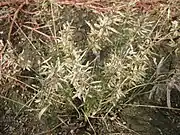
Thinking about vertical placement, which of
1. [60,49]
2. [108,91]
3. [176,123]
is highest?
[60,49]

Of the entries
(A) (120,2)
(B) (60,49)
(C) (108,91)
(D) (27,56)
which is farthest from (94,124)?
(A) (120,2)

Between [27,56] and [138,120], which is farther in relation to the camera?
[27,56]

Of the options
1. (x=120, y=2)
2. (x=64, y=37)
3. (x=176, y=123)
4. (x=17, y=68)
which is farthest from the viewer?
(x=120, y=2)

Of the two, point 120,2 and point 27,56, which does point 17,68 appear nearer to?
point 27,56

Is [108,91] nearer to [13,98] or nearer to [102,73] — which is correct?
[102,73]

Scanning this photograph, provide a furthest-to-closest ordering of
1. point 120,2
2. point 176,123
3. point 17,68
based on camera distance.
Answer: point 120,2, point 17,68, point 176,123

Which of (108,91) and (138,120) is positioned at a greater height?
(108,91)
